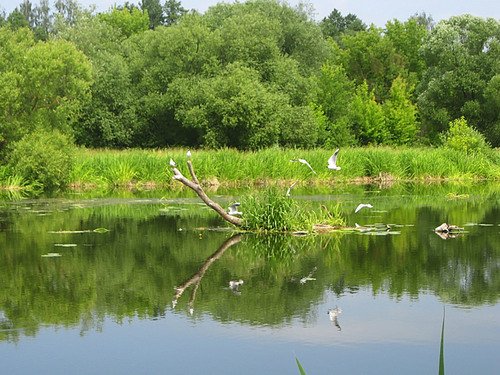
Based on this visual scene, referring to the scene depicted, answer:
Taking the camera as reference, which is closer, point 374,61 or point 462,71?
point 462,71

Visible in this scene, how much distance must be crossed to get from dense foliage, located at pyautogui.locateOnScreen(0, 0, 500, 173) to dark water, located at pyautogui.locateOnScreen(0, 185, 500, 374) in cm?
1339

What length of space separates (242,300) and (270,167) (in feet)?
73.4

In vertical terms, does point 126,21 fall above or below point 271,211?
above

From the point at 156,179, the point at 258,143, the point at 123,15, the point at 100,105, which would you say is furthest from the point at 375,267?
the point at 123,15

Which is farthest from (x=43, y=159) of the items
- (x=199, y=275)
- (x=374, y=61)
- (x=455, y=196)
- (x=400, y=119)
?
(x=374, y=61)

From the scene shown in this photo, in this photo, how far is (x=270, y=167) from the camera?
107 feet

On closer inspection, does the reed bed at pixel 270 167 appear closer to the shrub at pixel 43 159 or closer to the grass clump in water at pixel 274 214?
the shrub at pixel 43 159

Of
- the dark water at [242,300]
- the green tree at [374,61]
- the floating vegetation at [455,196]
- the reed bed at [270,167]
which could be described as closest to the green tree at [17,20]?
the green tree at [374,61]

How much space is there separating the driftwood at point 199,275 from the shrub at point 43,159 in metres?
14.3

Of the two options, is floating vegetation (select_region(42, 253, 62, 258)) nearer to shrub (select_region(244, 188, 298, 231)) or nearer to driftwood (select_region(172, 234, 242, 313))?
driftwood (select_region(172, 234, 242, 313))

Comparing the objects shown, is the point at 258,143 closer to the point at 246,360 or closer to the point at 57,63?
the point at 57,63

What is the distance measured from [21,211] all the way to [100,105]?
82.5 ft

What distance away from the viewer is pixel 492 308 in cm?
1013

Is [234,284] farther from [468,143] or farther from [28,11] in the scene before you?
[28,11]
